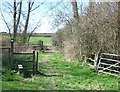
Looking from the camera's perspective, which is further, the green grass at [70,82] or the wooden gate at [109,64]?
the wooden gate at [109,64]

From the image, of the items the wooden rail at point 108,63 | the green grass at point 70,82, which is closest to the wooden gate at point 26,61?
the green grass at point 70,82

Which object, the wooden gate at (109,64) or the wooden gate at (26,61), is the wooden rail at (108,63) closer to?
the wooden gate at (109,64)

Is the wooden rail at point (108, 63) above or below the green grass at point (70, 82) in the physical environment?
above

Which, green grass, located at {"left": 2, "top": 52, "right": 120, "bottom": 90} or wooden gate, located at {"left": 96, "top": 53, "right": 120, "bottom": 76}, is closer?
green grass, located at {"left": 2, "top": 52, "right": 120, "bottom": 90}

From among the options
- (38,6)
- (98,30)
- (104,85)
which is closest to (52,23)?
(38,6)

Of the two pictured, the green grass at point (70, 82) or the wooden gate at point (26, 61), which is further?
the wooden gate at point (26, 61)

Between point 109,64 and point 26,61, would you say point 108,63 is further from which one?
point 26,61

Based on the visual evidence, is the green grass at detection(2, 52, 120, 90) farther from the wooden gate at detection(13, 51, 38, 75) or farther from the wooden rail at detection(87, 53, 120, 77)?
the wooden gate at detection(13, 51, 38, 75)

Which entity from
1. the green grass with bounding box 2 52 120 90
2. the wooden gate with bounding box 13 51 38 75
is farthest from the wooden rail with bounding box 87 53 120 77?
the wooden gate with bounding box 13 51 38 75

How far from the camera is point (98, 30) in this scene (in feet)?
28.5

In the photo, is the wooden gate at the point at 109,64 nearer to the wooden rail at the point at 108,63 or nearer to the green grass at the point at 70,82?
the wooden rail at the point at 108,63

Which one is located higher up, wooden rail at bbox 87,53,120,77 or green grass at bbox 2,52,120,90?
wooden rail at bbox 87,53,120,77

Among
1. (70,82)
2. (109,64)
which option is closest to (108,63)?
(109,64)

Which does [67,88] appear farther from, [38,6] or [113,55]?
[38,6]
